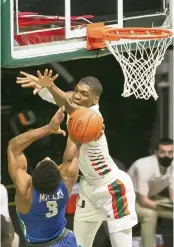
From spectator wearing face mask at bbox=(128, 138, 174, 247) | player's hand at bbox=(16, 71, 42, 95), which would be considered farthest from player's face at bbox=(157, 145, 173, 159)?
player's hand at bbox=(16, 71, 42, 95)

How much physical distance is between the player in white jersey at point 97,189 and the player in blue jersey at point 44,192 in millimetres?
408

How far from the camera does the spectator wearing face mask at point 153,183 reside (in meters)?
8.62

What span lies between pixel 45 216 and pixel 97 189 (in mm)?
840

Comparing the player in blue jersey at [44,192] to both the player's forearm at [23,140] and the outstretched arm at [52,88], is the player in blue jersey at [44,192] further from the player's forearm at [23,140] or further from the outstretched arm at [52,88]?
the outstretched arm at [52,88]

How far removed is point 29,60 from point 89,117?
778mm

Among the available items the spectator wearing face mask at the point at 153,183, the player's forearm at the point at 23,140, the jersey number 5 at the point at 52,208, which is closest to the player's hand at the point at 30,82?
the player's forearm at the point at 23,140

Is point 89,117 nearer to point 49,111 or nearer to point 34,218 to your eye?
point 34,218

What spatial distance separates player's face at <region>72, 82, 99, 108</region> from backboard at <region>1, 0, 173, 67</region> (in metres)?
0.44

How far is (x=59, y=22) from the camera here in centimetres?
751

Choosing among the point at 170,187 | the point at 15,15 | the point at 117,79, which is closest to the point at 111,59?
the point at 117,79

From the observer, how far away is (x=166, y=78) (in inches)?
440

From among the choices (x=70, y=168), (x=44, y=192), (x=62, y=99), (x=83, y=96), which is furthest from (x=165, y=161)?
(x=44, y=192)

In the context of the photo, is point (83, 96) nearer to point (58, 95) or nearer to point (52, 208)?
point (58, 95)

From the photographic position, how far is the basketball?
21.1 feet
